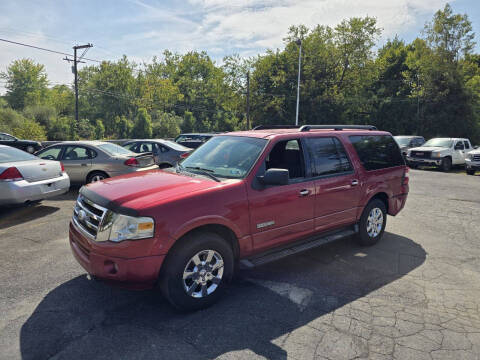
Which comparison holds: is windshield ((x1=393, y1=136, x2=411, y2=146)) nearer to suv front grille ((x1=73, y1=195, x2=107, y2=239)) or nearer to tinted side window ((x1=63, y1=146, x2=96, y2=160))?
tinted side window ((x1=63, y1=146, x2=96, y2=160))

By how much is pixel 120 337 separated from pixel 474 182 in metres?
14.1

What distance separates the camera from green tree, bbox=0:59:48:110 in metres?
65.0

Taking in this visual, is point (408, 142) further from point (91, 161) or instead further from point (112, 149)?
point (91, 161)

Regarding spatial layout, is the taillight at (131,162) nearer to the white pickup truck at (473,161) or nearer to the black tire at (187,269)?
the black tire at (187,269)

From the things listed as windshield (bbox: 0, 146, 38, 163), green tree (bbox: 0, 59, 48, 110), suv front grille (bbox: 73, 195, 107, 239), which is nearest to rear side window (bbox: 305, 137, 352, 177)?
suv front grille (bbox: 73, 195, 107, 239)

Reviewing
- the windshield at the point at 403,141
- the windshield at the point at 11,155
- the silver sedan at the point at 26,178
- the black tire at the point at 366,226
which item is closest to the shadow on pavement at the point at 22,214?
the silver sedan at the point at 26,178

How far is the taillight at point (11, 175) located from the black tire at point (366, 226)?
248 inches

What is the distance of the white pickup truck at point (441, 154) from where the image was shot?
16859mm

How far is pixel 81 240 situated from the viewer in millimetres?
3438

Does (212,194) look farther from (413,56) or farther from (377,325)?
(413,56)

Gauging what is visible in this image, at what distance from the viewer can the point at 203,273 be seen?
11.1ft

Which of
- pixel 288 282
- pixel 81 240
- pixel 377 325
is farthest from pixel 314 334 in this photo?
pixel 81 240

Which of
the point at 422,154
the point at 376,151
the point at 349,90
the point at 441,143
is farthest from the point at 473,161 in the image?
the point at 349,90

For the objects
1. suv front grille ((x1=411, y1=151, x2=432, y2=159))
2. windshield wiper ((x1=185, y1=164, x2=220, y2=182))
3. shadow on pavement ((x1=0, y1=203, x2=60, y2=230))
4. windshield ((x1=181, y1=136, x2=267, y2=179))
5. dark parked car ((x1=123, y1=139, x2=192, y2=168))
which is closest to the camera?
windshield wiper ((x1=185, y1=164, x2=220, y2=182))
